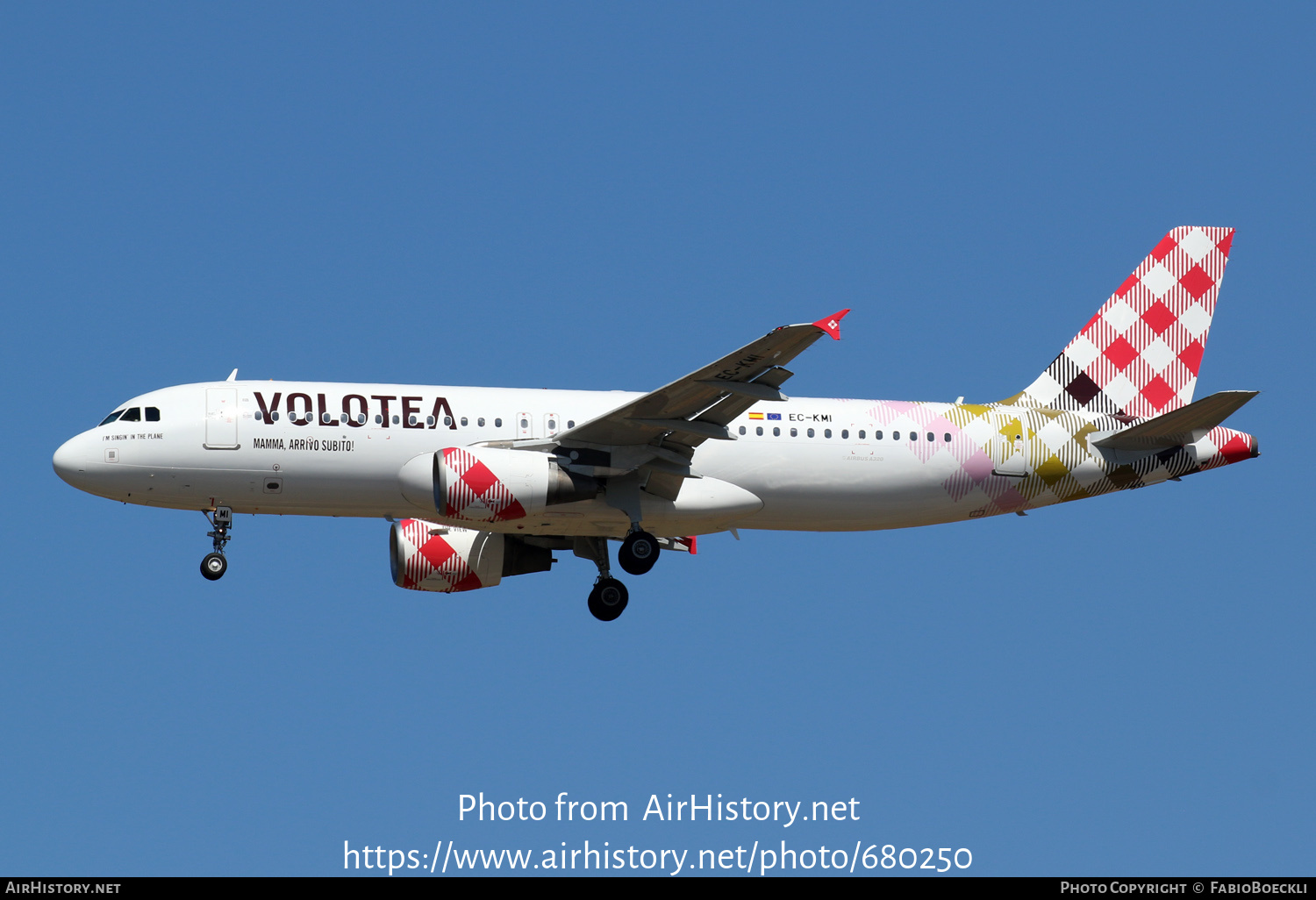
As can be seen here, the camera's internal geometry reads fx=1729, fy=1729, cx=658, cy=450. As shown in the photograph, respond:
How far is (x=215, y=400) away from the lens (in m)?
34.2

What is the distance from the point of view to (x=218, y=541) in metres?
34.4

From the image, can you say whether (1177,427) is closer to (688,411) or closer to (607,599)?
(688,411)

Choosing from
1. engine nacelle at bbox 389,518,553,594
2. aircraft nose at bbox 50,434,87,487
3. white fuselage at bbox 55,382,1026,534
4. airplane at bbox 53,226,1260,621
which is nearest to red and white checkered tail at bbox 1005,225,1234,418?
airplane at bbox 53,226,1260,621

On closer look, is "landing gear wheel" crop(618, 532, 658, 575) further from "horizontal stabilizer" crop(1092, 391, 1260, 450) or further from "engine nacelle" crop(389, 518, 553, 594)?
"horizontal stabilizer" crop(1092, 391, 1260, 450)

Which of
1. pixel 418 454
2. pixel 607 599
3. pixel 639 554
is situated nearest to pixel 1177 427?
pixel 639 554

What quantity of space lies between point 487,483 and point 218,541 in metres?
5.89

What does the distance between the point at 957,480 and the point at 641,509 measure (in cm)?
683

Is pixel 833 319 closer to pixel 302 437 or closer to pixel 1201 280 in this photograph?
pixel 302 437

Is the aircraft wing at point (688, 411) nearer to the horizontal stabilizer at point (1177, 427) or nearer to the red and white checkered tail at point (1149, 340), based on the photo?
the red and white checkered tail at point (1149, 340)

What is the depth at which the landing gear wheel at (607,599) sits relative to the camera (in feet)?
117

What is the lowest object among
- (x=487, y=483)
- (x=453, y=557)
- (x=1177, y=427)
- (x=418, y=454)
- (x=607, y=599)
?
(x=607, y=599)

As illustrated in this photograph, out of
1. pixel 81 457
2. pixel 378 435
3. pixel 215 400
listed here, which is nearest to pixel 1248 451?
pixel 378 435

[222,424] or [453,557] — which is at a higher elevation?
[222,424]
